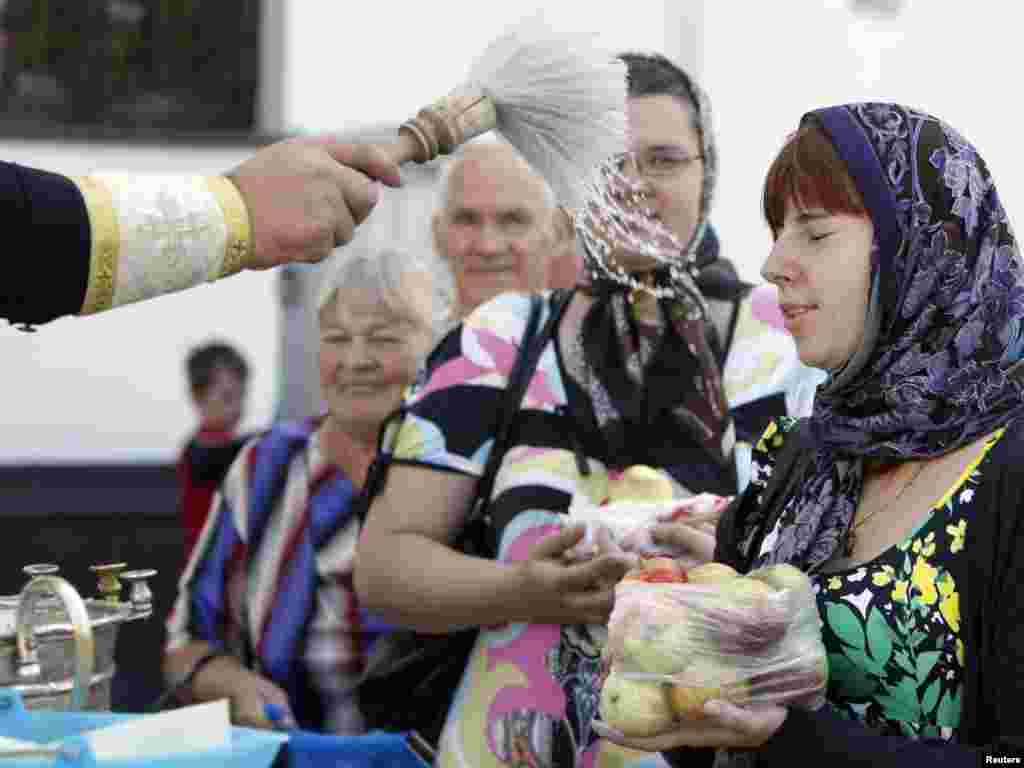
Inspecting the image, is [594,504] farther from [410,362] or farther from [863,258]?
[410,362]

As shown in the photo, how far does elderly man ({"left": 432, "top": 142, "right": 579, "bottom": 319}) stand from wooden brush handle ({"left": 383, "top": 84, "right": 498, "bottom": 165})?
1.61 m

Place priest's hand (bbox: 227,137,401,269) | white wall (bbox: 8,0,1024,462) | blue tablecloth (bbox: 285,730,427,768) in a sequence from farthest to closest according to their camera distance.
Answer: white wall (bbox: 8,0,1024,462), blue tablecloth (bbox: 285,730,427,768), priest's hand (bbox: 227,137,401,269)

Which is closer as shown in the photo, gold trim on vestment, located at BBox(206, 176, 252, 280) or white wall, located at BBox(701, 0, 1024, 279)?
gold trim on vestment, located at BBox(206, 176, 252, 280)

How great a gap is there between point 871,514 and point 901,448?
0.32 ft

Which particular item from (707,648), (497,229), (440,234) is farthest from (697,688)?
(440,234)

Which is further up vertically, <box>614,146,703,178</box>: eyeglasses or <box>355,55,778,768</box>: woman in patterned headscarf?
<box>614,146,703,178</box>: eyeglasses

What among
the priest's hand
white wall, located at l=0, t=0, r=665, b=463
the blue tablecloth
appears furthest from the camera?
white wall, located at l=0, t=0, r=665, b=463

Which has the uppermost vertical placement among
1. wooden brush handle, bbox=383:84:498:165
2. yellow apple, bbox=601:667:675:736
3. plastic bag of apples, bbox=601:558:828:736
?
wooden brush handle, bbox=383:84:498:165

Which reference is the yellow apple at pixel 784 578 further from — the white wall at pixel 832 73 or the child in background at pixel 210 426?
the white wall at pixel 832 73

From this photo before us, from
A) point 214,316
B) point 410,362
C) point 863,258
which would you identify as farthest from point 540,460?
point 214,316

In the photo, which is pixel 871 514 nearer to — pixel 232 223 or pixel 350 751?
pixel 232 223

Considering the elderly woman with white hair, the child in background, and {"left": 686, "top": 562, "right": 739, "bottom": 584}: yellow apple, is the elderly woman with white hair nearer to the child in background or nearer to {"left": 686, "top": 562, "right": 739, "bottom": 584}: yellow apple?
the child in background

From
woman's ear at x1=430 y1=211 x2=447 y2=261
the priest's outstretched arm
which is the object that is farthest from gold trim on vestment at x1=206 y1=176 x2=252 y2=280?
woman's ear at x1=430 y1=211 x2=447 y2=261

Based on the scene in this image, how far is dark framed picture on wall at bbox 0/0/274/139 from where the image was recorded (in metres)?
8.38
